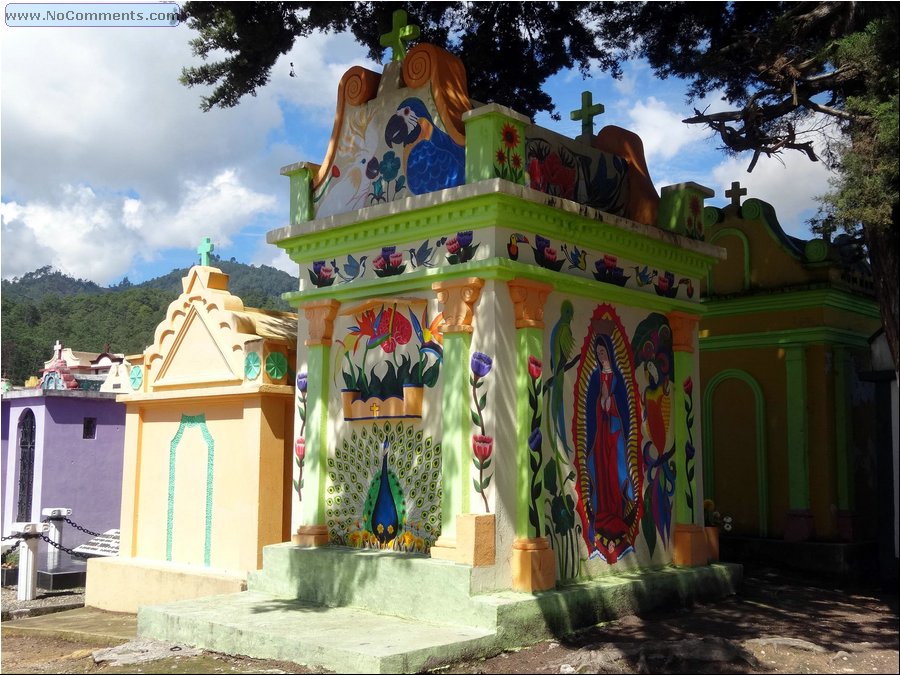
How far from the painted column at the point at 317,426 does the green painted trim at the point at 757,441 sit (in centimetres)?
616

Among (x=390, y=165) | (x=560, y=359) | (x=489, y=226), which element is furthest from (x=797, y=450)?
(x=390, y=165)

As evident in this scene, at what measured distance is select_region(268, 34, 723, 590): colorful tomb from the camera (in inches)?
315

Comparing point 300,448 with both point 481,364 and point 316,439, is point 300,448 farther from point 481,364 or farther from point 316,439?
point 481,364

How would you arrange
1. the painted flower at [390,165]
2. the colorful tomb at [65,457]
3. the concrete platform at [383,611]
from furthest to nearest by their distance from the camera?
1. the colorful tomb at [65,457]
2. the painted flower at [390,165]
3. the concrete platform at [383,611]

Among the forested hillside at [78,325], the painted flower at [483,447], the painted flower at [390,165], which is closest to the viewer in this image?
the painted flower at [483,447]

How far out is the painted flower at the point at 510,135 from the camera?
8.30m

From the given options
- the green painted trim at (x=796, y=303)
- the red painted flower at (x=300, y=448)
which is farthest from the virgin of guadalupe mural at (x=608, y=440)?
the green painted trim at (x=796, y=303)

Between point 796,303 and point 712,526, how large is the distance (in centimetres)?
370

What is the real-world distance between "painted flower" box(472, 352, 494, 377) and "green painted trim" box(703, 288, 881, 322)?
5.43m

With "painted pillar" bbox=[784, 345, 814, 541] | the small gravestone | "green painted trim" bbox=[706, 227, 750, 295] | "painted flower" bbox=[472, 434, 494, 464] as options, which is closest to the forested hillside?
the small gravestone

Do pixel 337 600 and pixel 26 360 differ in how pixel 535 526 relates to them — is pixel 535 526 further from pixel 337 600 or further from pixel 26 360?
pixel 26 360

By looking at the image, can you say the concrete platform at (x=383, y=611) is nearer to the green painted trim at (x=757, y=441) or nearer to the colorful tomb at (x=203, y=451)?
the colorful tomb at (x=203, y=451)

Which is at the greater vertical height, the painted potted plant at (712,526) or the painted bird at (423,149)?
the painted bird at (423,149)

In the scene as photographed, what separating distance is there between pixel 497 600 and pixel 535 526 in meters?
0.83
